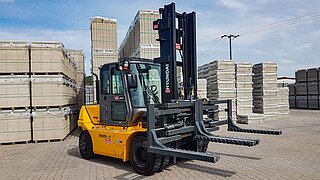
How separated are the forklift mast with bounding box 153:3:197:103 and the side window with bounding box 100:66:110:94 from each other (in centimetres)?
133

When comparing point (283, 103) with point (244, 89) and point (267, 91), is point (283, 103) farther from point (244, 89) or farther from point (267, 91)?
point (244, 89)

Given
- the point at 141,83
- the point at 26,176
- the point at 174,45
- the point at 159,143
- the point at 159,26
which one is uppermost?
the point at 159,26

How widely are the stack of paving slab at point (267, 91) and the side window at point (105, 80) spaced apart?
36.6ft

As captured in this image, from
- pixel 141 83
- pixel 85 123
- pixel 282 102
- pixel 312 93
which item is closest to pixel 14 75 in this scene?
pixel 85 123

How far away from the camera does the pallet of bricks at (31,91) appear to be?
9.62 m

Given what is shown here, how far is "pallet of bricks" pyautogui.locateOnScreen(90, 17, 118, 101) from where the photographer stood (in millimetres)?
14297

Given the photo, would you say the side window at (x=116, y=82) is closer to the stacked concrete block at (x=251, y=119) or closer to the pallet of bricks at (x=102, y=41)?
the pallet of bricks at (x=102, y=41)

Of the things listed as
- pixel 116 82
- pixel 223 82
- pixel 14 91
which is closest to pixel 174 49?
pixel 116 82

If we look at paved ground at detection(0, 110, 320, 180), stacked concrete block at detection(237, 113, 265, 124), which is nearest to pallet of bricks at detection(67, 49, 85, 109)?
paved ground at detection(0, 110, 320, 180)

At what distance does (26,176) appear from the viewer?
586 cm

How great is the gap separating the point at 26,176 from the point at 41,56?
5.13 m

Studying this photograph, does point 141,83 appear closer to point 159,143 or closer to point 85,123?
point 159,143

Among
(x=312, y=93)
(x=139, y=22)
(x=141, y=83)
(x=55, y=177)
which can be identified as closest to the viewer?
(x=55, y=177)

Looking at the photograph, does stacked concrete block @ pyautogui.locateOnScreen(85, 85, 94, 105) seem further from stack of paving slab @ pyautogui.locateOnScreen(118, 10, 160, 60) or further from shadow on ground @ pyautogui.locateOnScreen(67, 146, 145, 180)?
shadow on ground @ pyautogui.locateOnScreen(67, 146, 145, 180)
